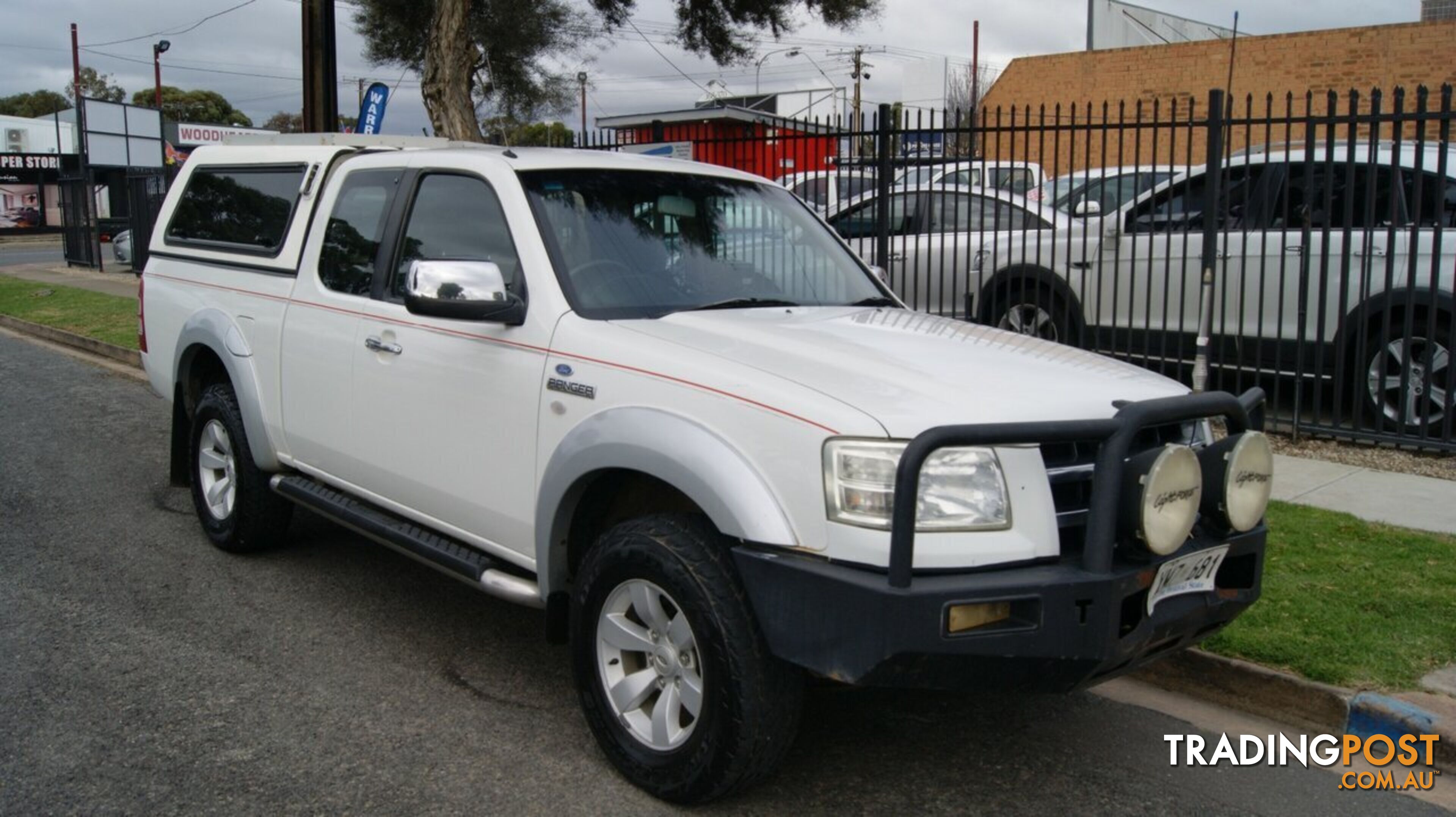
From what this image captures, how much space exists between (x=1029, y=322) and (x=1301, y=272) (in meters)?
2.25

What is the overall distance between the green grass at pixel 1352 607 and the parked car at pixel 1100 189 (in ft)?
9.90

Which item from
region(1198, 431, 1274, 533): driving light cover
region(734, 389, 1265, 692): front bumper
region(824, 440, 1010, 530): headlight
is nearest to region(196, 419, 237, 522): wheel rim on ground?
region(734, 389, 1265, 692): front bumper

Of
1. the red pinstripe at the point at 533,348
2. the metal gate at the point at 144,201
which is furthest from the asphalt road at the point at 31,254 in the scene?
the red pinstripe at the point at 533,348

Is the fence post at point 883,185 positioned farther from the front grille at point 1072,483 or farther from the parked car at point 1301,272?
the front grille at point 1072,483

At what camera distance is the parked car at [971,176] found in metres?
9.20

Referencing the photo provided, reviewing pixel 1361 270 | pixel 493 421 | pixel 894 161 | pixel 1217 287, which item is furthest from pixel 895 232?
pixel 493 421

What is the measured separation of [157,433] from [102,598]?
424 centimetres

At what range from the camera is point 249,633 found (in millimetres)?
5027

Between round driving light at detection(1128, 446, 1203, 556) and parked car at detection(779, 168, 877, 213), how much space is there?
230 inches

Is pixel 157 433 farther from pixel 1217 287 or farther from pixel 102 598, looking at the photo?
pixel 1217 287

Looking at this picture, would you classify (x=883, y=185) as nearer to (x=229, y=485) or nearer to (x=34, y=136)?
(x=229, y=485)

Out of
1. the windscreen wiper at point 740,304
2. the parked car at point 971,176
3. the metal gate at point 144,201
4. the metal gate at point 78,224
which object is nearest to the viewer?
the windscreen wiper at point 740,304

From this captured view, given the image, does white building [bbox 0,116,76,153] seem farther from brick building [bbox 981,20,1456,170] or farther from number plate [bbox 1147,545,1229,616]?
number plate [bbox 1147,545,1229,616]

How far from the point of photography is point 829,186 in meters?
10.4
